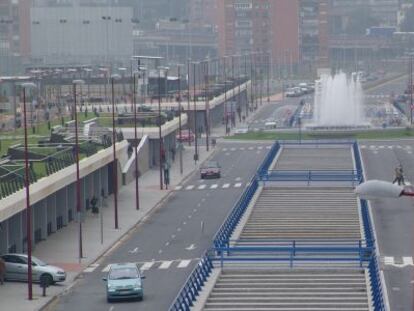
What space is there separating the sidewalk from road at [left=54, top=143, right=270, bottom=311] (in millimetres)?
539

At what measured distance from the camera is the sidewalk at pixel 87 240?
5615 centimetres

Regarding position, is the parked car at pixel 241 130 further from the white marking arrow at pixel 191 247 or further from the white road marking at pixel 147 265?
the white road marking at pixel 147 265

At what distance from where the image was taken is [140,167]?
10206 centimetres

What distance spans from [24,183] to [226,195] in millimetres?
24540

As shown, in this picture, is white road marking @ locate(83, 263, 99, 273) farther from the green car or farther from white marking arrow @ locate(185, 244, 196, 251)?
the green car

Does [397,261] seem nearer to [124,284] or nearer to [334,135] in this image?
[124,284]

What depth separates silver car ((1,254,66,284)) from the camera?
191 feet

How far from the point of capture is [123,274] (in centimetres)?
5516

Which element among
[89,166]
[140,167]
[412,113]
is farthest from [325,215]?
[412,113]

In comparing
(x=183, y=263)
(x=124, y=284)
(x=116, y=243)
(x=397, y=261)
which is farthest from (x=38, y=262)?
(x=397, y=261)

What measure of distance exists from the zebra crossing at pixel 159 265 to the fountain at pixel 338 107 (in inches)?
2932

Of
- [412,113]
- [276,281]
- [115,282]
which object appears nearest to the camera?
[276,281]

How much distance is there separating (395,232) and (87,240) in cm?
1143

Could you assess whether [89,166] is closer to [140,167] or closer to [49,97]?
[140,167]
